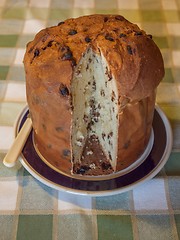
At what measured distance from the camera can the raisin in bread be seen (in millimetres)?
965

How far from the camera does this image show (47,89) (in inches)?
38.1

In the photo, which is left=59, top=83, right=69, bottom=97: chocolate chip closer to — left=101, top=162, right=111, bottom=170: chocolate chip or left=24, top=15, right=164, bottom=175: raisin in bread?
left=24, top=15, right=164, bottom=175: raisin in bread

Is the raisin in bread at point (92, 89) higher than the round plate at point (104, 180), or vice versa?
the raisin in bread at point (92, 89)

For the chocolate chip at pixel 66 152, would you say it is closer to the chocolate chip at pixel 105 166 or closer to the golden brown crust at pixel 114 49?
the chocolate chip at pixel 105 166

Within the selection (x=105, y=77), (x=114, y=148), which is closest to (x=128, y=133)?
(x=114, y=148)

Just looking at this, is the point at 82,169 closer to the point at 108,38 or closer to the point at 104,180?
the point at 104,180

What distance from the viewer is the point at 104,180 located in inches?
41.9

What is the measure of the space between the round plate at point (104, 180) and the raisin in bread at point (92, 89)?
31mm

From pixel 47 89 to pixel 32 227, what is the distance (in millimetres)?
395

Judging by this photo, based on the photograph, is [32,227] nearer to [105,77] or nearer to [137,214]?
[137,214]

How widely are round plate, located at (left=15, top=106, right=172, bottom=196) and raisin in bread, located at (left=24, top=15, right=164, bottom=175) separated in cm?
3

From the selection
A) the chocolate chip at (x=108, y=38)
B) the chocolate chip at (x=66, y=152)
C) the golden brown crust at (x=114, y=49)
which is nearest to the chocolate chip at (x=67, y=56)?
the golden brown crust at (x=114, y=49)

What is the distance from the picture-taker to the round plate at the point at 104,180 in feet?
3.40

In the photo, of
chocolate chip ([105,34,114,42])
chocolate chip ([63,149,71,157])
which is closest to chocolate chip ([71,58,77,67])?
chocolate chip ([105,34,114,42])
